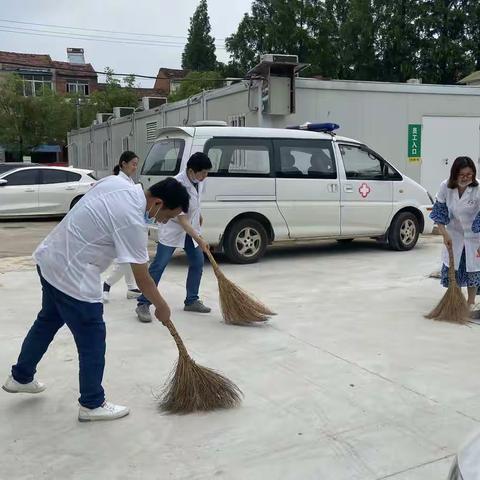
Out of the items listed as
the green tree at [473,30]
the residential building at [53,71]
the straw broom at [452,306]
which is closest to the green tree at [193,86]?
the residential building at [53,71]

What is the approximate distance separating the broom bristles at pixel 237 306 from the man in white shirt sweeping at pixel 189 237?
1.40ft

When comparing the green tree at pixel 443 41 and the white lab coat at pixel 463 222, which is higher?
the green tree at pixel 443 41

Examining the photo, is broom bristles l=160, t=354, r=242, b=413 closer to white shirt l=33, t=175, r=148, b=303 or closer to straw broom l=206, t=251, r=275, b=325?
white shirt l=33, t=175, r=148, b=303

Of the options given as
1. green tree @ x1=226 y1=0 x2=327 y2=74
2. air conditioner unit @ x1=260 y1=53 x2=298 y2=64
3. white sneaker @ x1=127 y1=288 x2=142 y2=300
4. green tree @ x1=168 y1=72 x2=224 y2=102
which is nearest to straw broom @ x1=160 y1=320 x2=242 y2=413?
white sneaker @ x1=127 y1=288 x2=142 y2=300

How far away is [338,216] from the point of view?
31.2 feet

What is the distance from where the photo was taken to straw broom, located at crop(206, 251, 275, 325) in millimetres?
5676

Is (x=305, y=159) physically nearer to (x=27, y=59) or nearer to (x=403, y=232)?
(x=403, y=232)

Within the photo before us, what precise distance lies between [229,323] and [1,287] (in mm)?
3394

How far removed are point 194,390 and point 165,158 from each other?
5555 millimetres

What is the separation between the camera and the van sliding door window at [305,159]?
358 inches

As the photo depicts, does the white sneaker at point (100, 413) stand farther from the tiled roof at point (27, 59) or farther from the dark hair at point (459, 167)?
the tiled roof at point (27, 59)

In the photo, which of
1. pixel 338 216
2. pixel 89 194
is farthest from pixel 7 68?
pixel 89 194

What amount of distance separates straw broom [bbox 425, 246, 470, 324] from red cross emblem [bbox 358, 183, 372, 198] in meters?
3.75

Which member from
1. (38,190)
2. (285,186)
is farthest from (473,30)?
(285,186)
